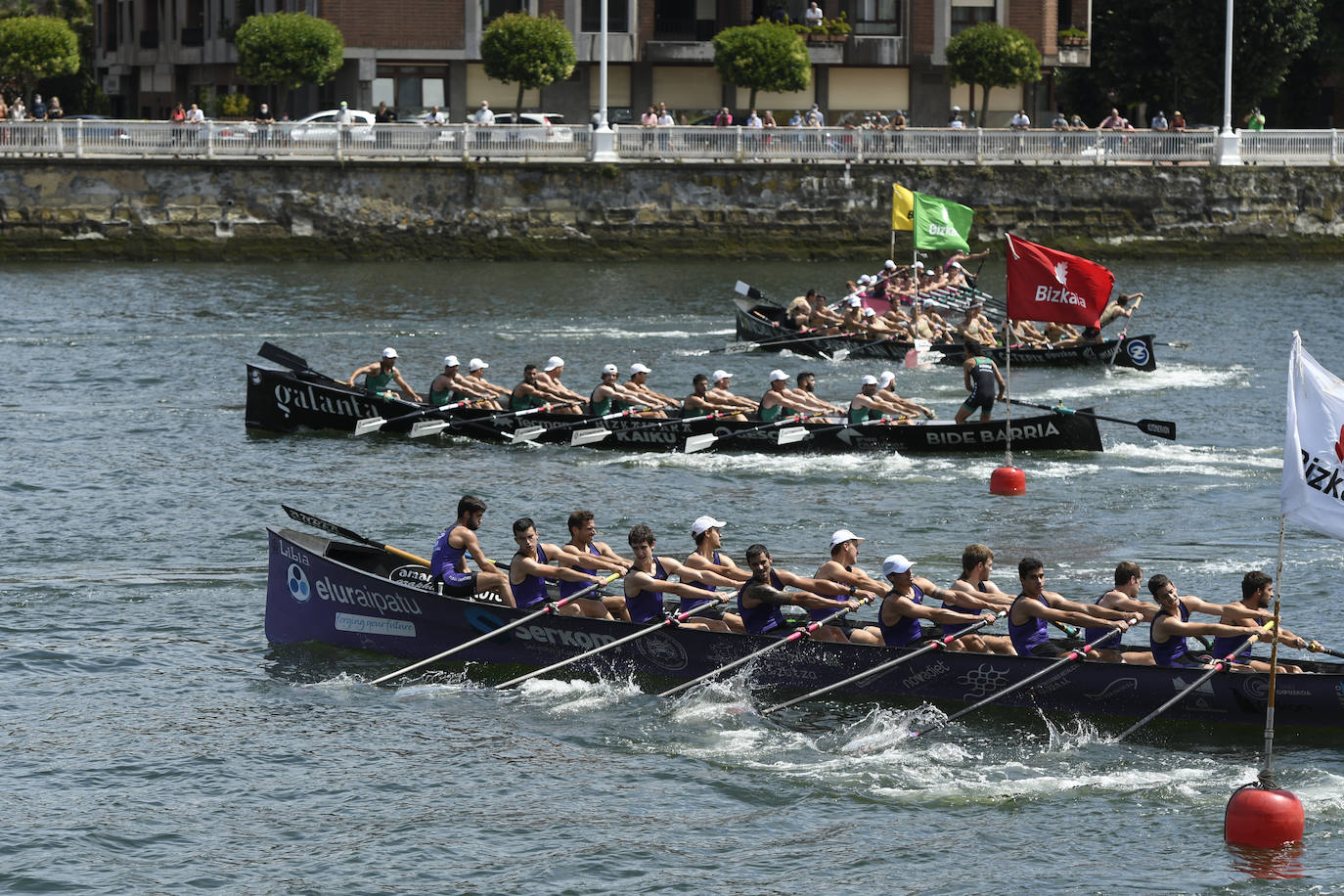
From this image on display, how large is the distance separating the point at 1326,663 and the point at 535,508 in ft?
42.0

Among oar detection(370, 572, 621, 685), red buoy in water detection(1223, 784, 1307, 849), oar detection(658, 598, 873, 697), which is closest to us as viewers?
red buoy in water detection(1223, 784, 1307, 849)

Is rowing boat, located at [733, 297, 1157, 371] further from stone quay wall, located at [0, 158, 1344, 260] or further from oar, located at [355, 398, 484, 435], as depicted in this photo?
stone quay wall, located at [0, 158, 1344, 260]

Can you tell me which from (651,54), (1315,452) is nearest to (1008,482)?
(1315,452)

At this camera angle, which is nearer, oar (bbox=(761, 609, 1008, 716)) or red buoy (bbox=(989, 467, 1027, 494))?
oar (bbox=(761, 609, 1008, 716))

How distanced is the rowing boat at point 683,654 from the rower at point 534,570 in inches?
14.0

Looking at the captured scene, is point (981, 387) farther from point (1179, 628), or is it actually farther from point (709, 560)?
point (1179, 628)

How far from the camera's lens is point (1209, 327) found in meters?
47.5

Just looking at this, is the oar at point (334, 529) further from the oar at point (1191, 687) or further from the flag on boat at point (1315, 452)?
the flag on boat at point (1315, 452)

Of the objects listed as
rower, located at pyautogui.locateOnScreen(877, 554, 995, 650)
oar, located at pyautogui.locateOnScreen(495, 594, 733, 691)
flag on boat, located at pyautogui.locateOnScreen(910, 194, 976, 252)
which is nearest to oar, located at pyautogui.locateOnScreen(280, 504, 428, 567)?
oar, located at pyautogui.locateOnScreen(495, 594, 733, 691)

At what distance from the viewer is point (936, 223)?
143 feet

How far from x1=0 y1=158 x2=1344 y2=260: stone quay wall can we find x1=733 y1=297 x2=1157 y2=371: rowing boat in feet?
47.6

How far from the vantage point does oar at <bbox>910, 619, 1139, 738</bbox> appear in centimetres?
1769

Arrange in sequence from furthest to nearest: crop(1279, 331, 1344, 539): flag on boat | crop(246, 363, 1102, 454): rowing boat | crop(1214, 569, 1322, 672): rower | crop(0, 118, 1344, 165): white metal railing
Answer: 1. crop(0, 118, 1344, 165): white metal railing
2. crop(246, 363, 1102, 454): rowing boat
3. crop(1214, 569, 1322, 672): rower
4. crop(1279, 331, 1344, 539): flag on boat

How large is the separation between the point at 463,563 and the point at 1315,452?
30.8 feet
